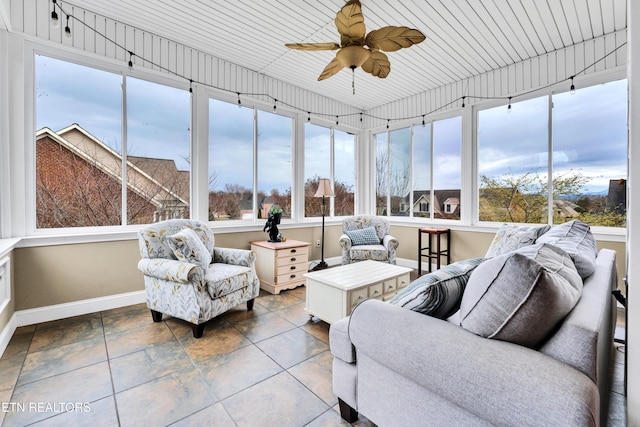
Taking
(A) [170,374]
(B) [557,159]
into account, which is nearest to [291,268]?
(A) [170,374]

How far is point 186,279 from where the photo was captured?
2.35 meters

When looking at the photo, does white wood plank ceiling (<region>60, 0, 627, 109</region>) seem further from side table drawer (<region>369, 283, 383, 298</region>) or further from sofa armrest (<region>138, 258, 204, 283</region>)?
side table drawer (<region>369, 283, 383, 298</region>)

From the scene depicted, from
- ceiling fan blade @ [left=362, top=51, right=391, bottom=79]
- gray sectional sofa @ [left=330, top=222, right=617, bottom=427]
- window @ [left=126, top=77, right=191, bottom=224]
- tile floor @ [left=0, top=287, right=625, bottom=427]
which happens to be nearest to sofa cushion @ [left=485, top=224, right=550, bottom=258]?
gray sectional sofa @ [left=330, top=222, right=617, bottom=427]

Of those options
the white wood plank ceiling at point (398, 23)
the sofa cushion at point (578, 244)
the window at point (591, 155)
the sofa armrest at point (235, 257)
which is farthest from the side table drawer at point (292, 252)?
the window at point (591, 155)

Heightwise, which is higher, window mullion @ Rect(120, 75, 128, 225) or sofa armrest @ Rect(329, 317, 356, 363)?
window mullion @ Rect(120, 75, 128, 225)

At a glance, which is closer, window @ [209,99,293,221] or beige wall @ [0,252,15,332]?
beige wall @ [0,252,15,332]

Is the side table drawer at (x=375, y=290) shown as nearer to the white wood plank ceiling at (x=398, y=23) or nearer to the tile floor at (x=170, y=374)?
the tile floor at (x=170, y=374)

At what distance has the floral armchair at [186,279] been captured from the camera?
95.3 inches

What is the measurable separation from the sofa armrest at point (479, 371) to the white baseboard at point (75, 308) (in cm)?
292

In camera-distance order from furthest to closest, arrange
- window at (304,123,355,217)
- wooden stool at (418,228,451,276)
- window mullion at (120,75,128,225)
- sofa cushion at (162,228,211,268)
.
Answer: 1. window at (304,123,355,217)
2. wooden stool at (418,228,451,276)
3. window mullion at (120,75,128,225)
4. sofa cushion at (162,228,211,268)

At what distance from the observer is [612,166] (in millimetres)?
3314

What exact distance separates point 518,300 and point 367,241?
3568mm

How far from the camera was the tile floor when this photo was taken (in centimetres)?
157

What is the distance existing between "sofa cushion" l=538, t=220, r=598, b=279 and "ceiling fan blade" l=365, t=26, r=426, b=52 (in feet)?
5.75
